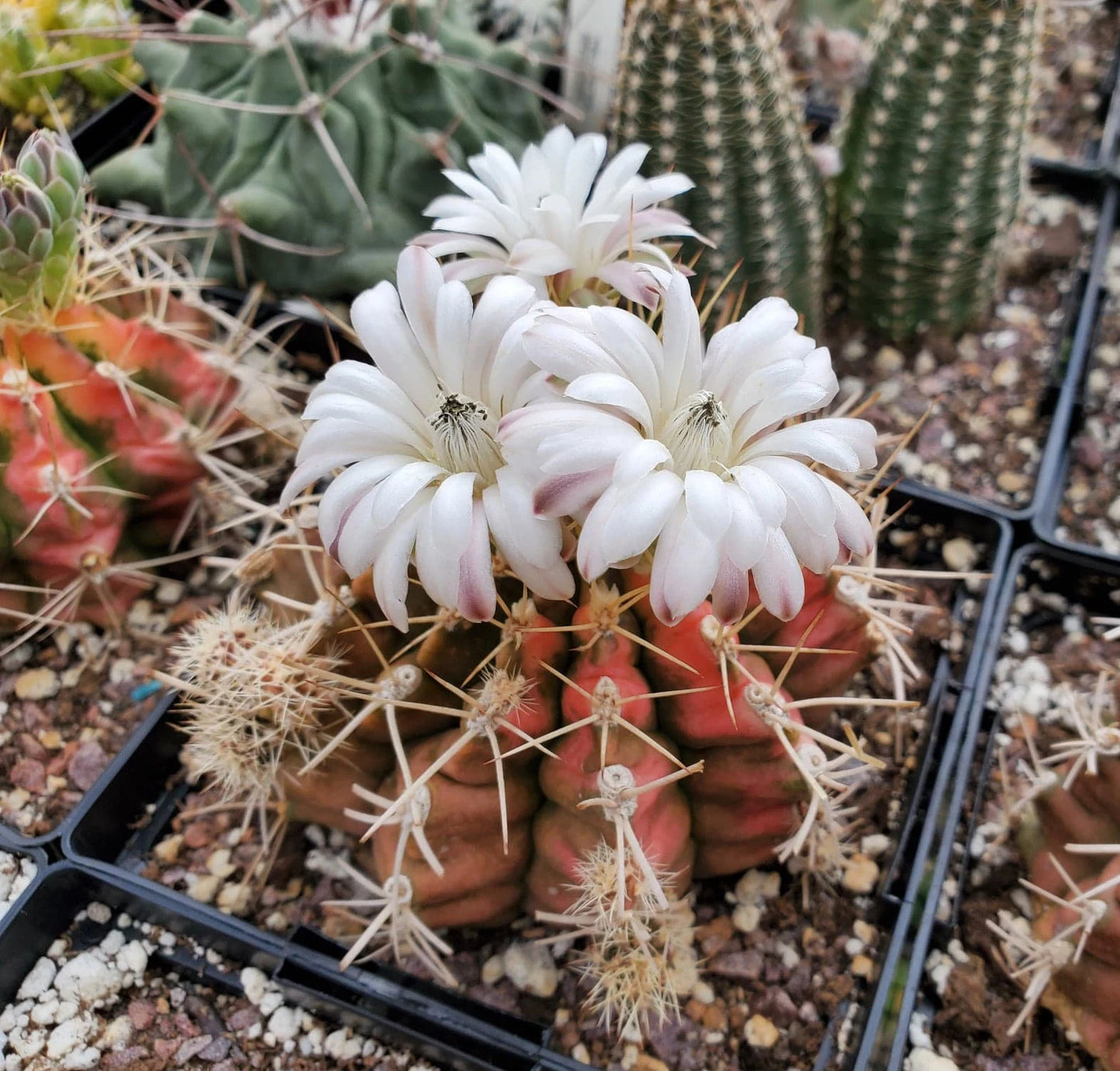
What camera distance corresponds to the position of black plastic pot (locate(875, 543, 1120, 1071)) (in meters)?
0.93

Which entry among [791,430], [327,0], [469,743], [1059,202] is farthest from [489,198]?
[1059,202]

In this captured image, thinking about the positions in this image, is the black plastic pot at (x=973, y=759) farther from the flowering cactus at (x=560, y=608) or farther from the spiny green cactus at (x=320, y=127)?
the spiny green cactus at (x=320, y=127)

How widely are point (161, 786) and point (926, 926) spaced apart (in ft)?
2.51

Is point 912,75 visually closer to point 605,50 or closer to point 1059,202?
point 605,50

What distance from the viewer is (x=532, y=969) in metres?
0.95

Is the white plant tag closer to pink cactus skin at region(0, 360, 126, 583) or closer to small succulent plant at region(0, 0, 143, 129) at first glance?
small succulent plant at region(0, 0, 143, 129)

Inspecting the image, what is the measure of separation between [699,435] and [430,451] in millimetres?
189

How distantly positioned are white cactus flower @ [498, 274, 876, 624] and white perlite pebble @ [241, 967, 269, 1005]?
0.59 metres

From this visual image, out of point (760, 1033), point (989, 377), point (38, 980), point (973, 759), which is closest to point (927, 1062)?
point (760, 1033)

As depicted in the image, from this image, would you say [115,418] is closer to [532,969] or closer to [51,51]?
[532,969]

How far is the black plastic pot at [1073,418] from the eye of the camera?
48.6 inches

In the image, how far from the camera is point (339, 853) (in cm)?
103

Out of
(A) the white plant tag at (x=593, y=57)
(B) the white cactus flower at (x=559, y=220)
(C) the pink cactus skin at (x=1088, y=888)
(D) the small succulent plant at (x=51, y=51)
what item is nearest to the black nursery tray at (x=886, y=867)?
(C) the pink cactus skin at (x=1088, y=888)

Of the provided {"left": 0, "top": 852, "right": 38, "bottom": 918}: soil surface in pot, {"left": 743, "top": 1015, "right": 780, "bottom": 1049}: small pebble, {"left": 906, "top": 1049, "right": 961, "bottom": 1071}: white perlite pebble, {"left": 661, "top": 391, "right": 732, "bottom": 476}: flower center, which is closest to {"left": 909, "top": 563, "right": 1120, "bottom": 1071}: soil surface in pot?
{"left": 906, "top": 1049, "right": 961, "bottom": 1071}: white perlite pebble
